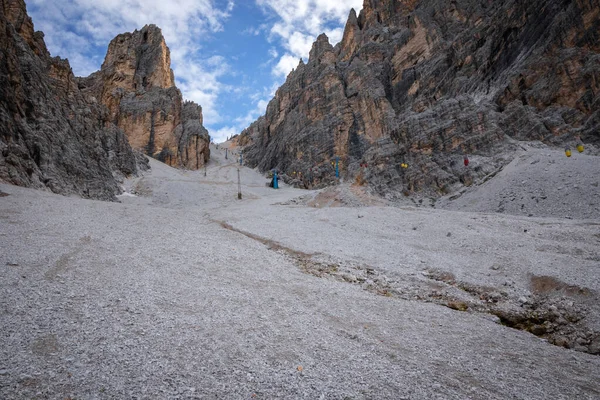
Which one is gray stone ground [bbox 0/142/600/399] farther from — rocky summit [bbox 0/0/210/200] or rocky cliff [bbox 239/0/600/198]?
rocky cliff [bbox 239/0/600/198]

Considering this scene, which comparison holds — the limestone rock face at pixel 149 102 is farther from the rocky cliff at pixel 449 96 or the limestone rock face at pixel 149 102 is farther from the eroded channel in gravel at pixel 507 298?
the eroded channel in gravel at pixel 507 298

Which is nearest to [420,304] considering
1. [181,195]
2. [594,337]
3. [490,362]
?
[490,362]

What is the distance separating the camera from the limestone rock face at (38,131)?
17.5m

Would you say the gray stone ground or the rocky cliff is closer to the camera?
the gray stone ground

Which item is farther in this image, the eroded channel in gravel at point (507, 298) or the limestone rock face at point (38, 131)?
the limestone rock face at point (38, 131)

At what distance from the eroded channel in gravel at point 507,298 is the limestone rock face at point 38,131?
765 inches

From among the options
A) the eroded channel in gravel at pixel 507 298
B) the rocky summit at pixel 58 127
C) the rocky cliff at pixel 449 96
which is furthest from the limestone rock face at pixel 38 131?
the rocky cliff at pixel 449 96

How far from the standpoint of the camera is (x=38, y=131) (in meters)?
20.5

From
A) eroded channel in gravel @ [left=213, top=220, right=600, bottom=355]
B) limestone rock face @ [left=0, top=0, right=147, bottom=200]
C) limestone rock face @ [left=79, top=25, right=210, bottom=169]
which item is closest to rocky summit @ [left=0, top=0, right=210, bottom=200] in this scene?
limestone rock face @ [left=0, top=0, right=147, bottom=200]

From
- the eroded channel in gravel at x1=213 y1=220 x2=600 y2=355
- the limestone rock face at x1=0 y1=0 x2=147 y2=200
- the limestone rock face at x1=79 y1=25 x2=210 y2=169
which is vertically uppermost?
the limestone rock face at x1=79 y1=25 x2=210 y2=169

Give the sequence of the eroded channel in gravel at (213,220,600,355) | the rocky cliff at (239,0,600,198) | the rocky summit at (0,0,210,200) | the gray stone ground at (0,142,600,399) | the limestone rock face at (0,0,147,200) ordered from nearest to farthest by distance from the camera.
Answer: the gray stone ground at (0,142,600,399), the eroded channel in gravel at (213,220,600,355), the limestone rock face at (0,0,147,200), the rocky summit at (0,0,210,200), the rocky cliff at (239,0,600,198)

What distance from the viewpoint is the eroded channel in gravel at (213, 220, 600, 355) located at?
5.51m

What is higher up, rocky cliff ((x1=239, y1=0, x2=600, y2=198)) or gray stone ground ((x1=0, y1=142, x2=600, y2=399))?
rocky cliff ((x1=239, y1=0, x2=600, y2=198))

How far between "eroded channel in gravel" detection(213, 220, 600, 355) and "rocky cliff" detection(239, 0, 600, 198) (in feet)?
65.4
